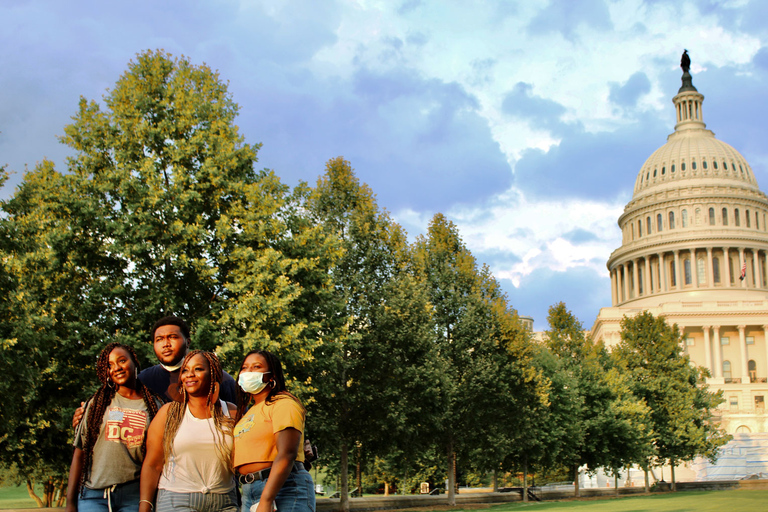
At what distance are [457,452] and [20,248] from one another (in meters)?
25.5

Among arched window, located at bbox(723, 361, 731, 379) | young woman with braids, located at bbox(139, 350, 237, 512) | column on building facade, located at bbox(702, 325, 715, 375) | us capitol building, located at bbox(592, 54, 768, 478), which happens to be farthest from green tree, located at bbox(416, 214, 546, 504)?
arched window, located at bbox(723, 361, 731, 379)

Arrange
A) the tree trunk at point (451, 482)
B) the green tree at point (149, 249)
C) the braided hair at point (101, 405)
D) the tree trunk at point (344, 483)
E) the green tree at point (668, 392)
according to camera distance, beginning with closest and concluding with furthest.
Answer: the braided hair at point (101, 405), the green tree at point (149, 249), the tree trunk at point (344, 483), the tree trunk at point (451, 482), the green tree at point (668, 392)

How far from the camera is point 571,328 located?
57.6 meters

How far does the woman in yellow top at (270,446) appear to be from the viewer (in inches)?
241

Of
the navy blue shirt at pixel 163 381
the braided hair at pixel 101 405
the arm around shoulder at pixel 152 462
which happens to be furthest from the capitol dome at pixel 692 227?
the arm around shoulder at pixel 152 462

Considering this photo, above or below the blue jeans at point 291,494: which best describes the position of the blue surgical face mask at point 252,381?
above

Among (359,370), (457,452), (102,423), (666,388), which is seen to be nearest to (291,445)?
(102,423)

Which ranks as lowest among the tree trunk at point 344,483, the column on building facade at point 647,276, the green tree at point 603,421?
the tree trunk at point 344,483

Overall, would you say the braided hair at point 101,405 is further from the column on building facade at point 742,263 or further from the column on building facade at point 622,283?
the column on building facade at point 622,283

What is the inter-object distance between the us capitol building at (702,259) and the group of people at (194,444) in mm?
91796

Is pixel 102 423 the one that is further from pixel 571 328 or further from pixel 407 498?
pixel 571 328

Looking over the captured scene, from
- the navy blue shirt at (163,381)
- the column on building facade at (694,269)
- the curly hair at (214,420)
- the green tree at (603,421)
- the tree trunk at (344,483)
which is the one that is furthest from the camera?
the column on building facade at (694,269)

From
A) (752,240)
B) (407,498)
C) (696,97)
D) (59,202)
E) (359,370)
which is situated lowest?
(407,498)

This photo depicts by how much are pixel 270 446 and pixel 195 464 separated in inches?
24.0
